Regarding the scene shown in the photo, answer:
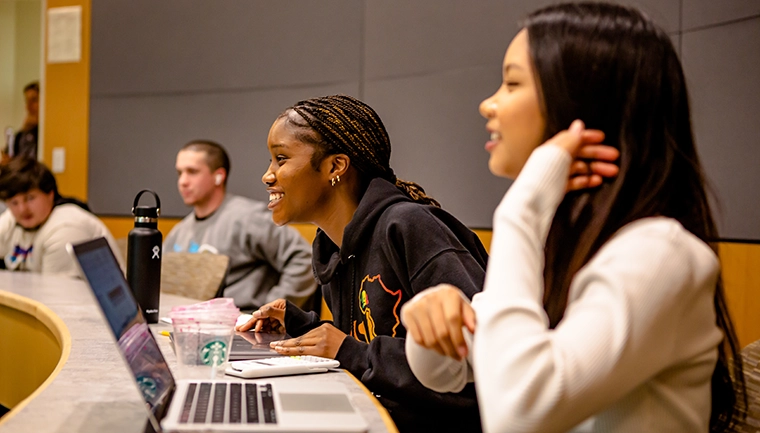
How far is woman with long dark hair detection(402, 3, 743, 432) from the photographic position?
78cm

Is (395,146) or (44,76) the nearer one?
(395,146)

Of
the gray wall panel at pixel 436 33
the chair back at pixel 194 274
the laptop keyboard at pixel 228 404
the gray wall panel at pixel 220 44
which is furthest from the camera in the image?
the gray wall panel at pixel 220 44

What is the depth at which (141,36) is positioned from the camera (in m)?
4.84

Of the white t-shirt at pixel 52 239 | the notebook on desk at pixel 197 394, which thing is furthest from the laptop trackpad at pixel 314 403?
the white t-shirt at pixel 52 239

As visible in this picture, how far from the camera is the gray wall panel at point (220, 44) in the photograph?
13.6 ft

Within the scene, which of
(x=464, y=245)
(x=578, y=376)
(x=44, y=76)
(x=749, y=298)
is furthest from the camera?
(x=44, y=76)

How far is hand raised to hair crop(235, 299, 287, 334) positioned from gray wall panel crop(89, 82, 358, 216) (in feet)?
7.96

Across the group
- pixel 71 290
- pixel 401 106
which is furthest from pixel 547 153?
pixel 401 106

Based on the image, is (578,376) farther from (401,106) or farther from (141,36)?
(141,36)

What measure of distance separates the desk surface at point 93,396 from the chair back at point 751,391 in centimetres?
51

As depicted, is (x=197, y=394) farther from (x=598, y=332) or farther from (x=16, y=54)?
(x=16, y=54)

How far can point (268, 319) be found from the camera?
5.80ft

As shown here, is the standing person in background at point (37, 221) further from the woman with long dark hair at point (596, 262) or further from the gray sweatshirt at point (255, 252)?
the woman with long dark hair at point (596, 262)

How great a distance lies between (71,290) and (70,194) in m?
2.73
